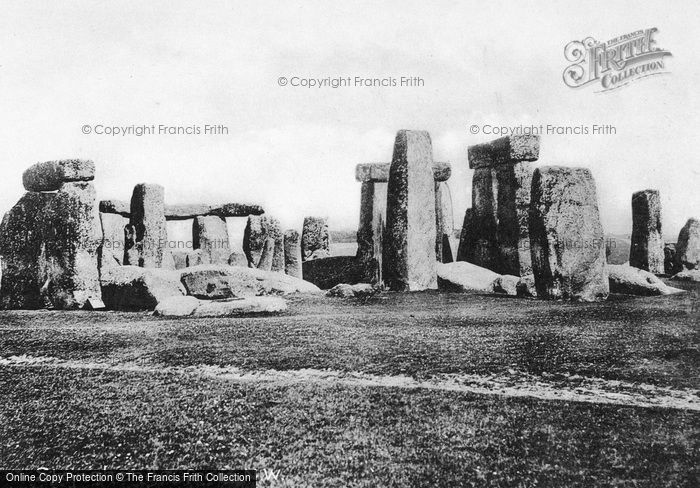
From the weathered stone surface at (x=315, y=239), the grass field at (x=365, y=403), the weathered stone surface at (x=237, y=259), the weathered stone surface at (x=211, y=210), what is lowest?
the grass field at (x=365, y=403)

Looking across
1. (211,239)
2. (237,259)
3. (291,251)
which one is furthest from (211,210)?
(291,251)

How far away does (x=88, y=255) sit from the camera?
9.31 meters

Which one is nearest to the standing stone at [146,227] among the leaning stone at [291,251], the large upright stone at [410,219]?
the leaning stone at [291,251]

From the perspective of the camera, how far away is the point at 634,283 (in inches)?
344

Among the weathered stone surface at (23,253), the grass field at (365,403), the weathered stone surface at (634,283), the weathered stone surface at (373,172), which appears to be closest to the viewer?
the grass field at (365,403)

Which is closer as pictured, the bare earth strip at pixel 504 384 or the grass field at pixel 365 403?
the grass field at pixel 365 403

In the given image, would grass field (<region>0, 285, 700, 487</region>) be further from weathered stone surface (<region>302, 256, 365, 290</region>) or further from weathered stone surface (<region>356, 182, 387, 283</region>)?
weathered stone surface (<region>302, 256, 365, 290</region>)

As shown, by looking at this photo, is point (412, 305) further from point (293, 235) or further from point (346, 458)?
point (293, 235)

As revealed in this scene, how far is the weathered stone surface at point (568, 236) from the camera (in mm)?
7828

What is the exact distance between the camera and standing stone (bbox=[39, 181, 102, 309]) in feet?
30.0

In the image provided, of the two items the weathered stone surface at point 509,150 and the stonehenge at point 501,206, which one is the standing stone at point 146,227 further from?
the weathered stone surface at point 509,150

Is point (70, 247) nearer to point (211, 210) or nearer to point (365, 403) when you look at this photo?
point (365, 403)

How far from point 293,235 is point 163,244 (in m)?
3.86

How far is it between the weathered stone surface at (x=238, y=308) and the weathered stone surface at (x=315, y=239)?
8816 millimetres
